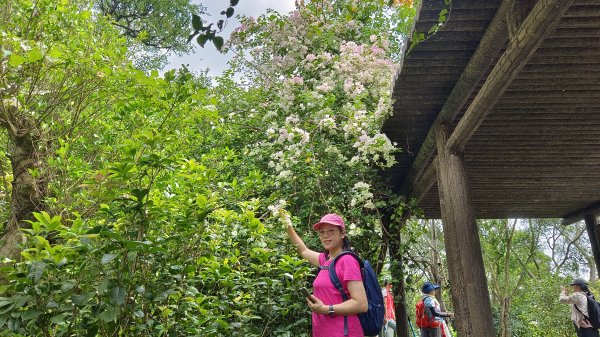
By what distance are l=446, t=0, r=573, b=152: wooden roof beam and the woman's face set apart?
1.56m

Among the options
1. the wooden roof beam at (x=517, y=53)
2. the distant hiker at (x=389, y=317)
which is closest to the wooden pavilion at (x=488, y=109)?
the wooden roof beam at (x=517, y=53)

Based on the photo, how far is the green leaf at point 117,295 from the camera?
2.04 m

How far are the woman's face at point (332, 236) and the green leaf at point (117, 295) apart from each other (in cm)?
136

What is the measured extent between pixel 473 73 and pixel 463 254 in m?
1.55

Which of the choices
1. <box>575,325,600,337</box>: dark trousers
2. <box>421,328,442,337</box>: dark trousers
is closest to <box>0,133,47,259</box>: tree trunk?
<box>421,328,442,337</box>: dark trousers

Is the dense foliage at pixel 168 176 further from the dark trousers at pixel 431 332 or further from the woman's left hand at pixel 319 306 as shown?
the dark trousers at pixel 431 332

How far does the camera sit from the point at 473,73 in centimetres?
370

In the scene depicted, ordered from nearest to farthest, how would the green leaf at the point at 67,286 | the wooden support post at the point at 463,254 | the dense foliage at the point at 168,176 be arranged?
the green leaf at the point at 67,286
the dense foliage at the point at 168,176
the wooden support post at the point at 463,254

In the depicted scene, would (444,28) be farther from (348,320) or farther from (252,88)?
(252,88)

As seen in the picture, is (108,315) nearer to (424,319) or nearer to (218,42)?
(218,42)

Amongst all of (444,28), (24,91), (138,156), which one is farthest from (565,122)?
(24,91)

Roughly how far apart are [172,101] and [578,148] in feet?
15.1

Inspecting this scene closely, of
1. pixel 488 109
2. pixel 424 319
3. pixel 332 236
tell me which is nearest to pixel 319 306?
pixel 332 236

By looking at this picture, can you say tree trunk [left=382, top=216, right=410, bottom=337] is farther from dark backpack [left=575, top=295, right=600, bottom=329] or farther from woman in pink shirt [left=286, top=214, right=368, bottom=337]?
woman in pink shirt [left=286, top=214, right=368, bottom=337]
